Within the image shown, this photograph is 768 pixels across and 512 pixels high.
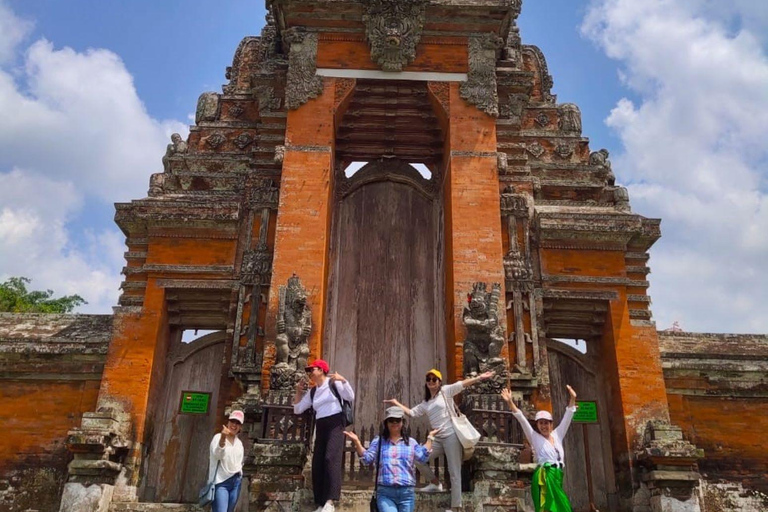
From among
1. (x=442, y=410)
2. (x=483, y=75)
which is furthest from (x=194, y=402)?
(x=483, y=75)

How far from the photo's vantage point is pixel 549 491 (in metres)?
5.98

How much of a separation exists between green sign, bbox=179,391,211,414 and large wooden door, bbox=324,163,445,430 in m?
2.61

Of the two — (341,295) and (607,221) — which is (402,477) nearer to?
(341,295)

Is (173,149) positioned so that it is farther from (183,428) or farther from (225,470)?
(225,470)

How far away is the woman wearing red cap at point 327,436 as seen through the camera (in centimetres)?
664

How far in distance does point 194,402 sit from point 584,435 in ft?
24.9

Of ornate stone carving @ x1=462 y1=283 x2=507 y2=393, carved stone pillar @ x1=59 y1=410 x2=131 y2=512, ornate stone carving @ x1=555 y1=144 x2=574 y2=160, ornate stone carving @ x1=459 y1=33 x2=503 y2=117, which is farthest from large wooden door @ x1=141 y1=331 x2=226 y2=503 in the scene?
ornate stone carving @ x1=555 y1=144 x2=574 y2=160

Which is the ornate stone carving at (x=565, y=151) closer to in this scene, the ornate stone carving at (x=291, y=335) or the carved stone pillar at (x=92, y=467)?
the ornate stone carving at (x=291, y=335)

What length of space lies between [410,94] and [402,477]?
8.47 meters

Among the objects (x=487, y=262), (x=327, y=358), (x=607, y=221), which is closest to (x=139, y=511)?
(x=327, y=358)

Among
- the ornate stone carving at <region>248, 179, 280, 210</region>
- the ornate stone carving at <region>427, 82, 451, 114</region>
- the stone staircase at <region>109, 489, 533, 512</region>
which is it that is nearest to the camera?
the stone staircase at <region>109, 489, 533, 512</region>

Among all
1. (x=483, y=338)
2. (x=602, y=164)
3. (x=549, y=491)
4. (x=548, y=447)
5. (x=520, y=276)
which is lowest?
(x=549, y=491)

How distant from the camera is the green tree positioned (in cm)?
3303

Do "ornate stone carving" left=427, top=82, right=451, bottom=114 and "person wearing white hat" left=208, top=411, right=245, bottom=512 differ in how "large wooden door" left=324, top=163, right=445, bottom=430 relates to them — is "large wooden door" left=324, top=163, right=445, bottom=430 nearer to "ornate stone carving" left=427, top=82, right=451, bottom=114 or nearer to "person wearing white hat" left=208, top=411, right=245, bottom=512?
"ornate stone carving" left=427, top=82, right=451, bottom=114
